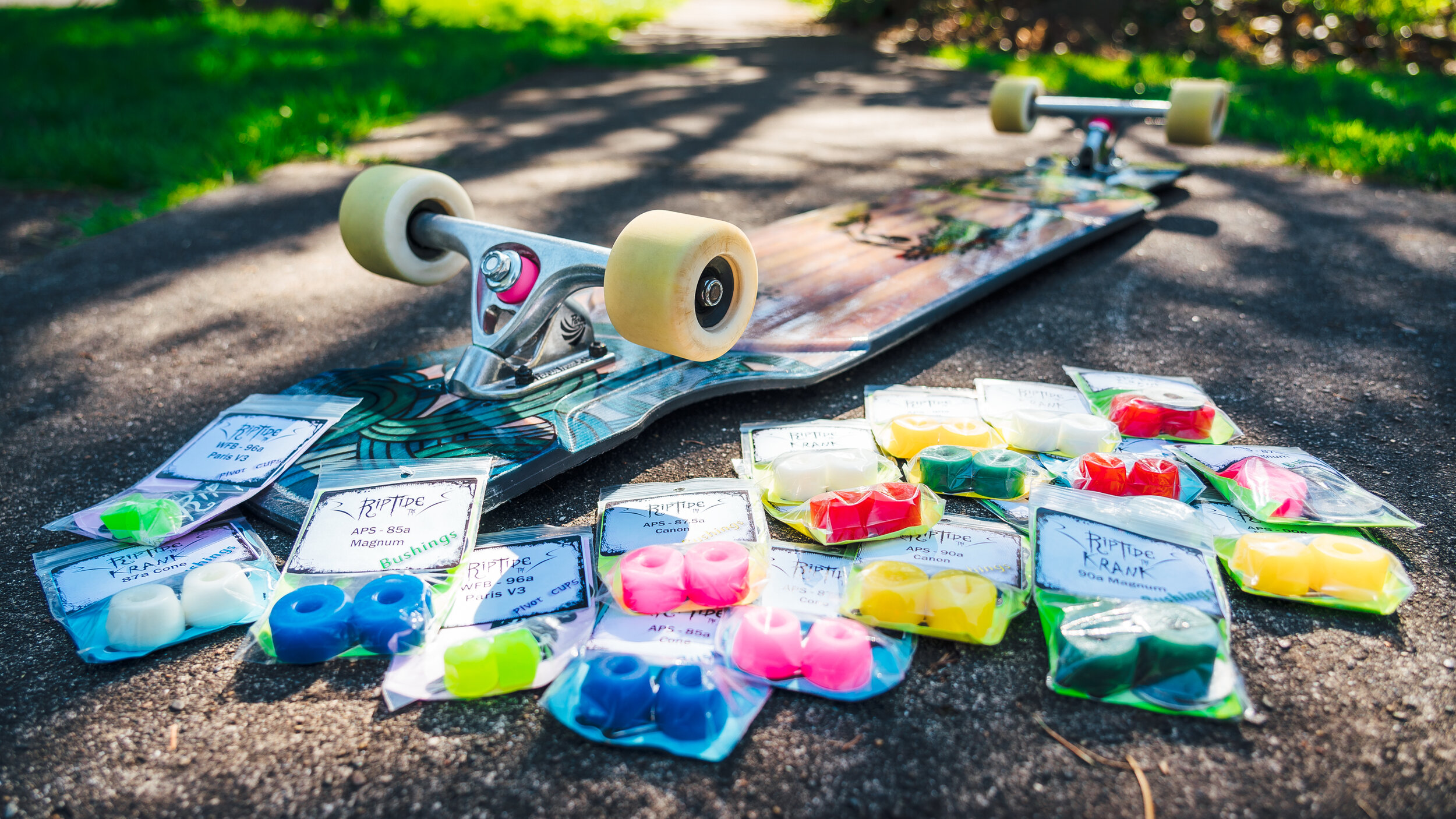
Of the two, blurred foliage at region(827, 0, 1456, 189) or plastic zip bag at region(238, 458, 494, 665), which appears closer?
plastic zip bag at region(238, 458, 494, 665)

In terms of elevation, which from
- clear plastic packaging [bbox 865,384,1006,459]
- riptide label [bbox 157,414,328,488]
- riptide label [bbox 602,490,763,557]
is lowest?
riptide label [bbox 602,490,763,557]

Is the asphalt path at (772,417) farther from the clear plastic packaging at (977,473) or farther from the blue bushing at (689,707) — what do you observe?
the clear plastic packaging at (977,473)

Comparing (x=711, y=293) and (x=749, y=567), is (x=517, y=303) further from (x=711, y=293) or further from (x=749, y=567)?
(x=749, y=567)

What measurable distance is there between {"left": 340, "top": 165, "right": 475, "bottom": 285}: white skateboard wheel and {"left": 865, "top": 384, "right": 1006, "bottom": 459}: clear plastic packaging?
3.48 feet

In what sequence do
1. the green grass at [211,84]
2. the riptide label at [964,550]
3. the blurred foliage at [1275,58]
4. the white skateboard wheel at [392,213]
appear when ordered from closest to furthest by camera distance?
the riptide label at [964,550]
the white skateboard wheel at [392,213]
the green grass at [211,84]
the blurred foliage at [1275,58]

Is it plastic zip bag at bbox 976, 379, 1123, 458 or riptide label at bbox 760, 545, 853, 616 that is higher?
plastic zip bag at bbox 976, 379, 1123, 458

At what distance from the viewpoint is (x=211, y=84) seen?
17.3ft

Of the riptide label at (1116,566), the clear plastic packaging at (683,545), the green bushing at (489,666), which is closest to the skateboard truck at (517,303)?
the clear plastic packaging at (683,545)

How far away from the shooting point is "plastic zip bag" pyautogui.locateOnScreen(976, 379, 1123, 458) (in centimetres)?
175

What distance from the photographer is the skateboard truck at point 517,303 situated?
70.0 inches

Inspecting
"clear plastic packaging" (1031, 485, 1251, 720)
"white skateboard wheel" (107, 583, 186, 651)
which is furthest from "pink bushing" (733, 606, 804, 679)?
"white skateboard wheel" (107, 583, 186, 651)

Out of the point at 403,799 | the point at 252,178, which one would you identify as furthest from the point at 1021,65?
the point at 403,799

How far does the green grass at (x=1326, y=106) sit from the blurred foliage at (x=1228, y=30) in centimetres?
49

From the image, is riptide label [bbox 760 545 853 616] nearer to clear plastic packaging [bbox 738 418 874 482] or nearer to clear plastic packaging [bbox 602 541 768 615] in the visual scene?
clear plastic packaging [bbox 602 541 768 615]
